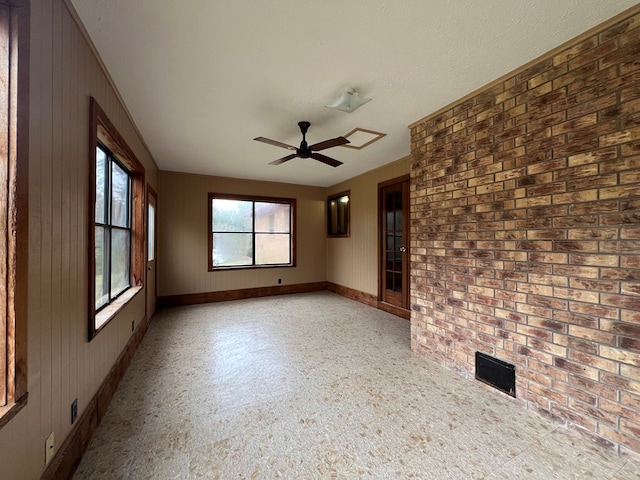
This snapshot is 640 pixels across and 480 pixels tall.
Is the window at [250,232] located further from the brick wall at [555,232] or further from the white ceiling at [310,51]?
the brick wall at [555,232]

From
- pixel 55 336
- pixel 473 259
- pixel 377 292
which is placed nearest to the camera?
pixel 55 336

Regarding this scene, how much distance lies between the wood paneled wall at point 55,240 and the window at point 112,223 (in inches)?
4.9

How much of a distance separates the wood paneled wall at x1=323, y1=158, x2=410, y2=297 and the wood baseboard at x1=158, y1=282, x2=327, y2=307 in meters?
0.74

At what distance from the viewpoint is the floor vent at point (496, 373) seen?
7.11 feet

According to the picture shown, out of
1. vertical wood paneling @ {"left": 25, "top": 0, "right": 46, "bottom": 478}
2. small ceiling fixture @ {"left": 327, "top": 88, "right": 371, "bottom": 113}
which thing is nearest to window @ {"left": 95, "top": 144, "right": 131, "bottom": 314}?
vertical wood paneling @ {"left": 25, "top": 0, "right": 46, "bottom": 478}

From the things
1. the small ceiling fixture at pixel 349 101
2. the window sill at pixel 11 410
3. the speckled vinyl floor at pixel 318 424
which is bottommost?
the speckled vinyl floor at pixel 318 424

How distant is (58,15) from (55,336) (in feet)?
5.64

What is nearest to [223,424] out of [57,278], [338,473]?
[338,473]

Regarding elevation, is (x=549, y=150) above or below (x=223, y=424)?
above

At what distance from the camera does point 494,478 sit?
4.78 ft

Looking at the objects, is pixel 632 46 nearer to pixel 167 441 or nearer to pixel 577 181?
pixel 577 181

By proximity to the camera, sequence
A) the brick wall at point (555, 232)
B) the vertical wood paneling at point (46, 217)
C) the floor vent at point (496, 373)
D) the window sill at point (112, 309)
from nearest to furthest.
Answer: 1. the vertical wood paneling at point (46, 217)
2. the brick wall at point (555, 232)
3. the window sill at point (112, 309)
4. the floor vent at point (496, 373)

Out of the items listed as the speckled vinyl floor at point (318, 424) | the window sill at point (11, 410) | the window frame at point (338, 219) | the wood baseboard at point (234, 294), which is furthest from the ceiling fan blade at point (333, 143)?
the wood baseboard at point (234, 294)

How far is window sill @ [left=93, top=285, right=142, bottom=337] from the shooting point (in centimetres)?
205
